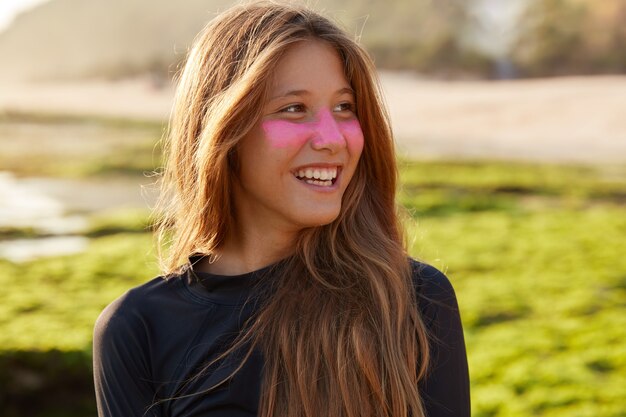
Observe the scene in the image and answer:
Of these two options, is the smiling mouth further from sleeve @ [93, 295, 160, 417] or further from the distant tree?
the distant tree

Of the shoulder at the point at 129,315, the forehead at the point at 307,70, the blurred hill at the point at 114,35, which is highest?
the blurred hill at the point at 114,35

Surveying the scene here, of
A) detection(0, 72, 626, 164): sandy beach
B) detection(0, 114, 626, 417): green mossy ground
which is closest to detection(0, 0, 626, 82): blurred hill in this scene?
detection(0, 72, 626, 164): sandy beach

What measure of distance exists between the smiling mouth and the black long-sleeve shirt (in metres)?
0.22

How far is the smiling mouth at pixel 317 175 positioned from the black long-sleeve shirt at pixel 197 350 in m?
0.22

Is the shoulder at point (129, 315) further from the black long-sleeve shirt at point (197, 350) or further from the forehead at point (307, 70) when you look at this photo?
the forehead at point (307, 70)

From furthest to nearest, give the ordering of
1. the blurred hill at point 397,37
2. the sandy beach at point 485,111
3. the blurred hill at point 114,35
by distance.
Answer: the sandy beach at point 485,111
the blurred hill at point 397,37
the blurred hill at point 114,35

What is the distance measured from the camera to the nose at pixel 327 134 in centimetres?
156

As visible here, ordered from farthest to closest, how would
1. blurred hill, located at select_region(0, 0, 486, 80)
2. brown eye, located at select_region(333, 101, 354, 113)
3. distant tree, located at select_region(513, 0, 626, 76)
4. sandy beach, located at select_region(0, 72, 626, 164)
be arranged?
1. distant tree, located at select_region(513, 0, 626, 76)
2. sandy beach, located at select_region(0, 72, 626, 164)
3. blurred hill, located at select_region(0, 0, 486, 80)
4. brown eye, located at select_region(333, 101, 354, 113)

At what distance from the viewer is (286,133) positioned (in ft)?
5.14

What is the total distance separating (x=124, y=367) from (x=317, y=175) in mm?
525

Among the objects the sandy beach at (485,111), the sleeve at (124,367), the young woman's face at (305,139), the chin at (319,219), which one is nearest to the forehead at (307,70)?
the young woman's face at (305,139)

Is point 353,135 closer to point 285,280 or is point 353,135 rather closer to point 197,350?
point 285,280

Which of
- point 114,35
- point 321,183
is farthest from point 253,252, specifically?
point 114,35

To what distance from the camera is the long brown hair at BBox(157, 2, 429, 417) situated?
1.50m
